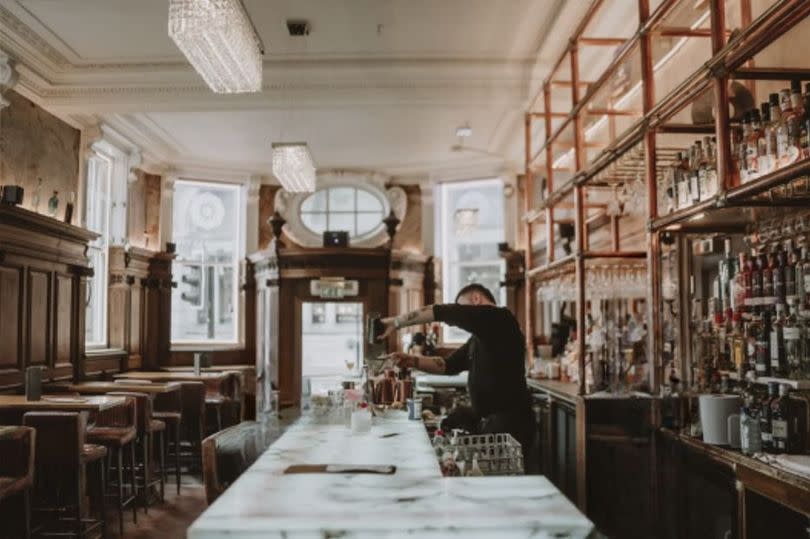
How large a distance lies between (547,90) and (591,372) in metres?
2.54

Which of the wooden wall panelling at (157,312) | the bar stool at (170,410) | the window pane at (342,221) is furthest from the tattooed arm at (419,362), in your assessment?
the window pane at (342,221)

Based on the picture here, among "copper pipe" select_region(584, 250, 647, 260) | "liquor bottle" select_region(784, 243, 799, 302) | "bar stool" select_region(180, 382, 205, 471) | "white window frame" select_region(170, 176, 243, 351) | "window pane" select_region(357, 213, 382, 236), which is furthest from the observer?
"window pane" select_region(357, 213, 382, 236)

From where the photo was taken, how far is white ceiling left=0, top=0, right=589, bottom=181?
625 cm

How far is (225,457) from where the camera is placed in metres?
2.69

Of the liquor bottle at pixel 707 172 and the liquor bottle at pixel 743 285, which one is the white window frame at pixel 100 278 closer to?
the liquor bottle at pixel 707 172

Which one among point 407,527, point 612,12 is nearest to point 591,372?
point 612,12

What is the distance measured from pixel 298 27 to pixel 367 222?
6.01 m

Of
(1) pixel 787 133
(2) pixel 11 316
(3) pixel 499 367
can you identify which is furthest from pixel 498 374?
(2) pixel 11 316

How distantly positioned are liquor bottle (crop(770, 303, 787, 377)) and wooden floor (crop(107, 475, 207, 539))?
164 inches

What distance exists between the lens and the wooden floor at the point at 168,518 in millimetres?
5547

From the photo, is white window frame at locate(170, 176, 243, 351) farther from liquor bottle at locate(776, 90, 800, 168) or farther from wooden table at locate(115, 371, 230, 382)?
liquor bottle at locate(776, 90, 800, 168)

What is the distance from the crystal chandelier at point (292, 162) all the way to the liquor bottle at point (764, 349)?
15.2 feet

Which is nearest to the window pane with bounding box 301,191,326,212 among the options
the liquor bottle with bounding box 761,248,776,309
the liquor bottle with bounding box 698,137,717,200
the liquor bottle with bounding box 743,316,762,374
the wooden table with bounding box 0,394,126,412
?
the wooden table with bounding box 0,394,126,412

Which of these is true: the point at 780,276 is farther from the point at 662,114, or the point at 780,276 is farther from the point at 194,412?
the point at 194,412
